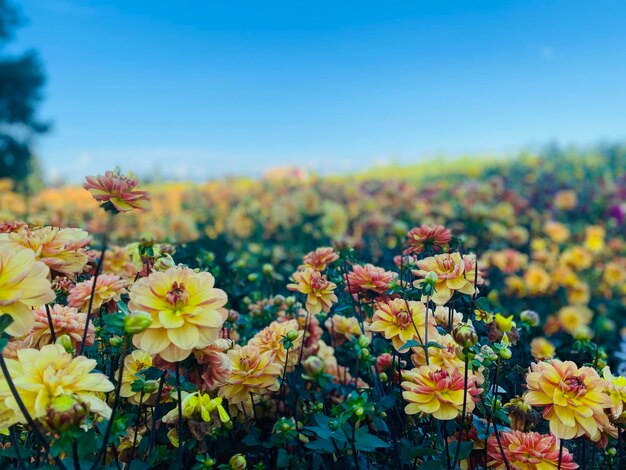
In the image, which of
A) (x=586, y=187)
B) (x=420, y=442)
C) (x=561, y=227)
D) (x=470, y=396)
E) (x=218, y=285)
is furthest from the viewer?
(x=586, y=187)

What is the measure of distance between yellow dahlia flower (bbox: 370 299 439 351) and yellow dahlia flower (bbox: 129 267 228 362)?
0.35 metres

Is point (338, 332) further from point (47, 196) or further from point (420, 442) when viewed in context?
point (47, 196)

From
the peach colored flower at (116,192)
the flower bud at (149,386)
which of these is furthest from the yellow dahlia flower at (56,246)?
the flower bud at (149,386)

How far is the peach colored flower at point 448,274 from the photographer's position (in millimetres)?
977

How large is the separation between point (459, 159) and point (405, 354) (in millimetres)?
10833

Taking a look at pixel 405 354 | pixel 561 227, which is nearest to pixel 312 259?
pixel 405 354

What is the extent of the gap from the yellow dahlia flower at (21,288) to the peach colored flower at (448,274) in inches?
25.7

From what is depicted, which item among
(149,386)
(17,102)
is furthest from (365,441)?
(17,102)

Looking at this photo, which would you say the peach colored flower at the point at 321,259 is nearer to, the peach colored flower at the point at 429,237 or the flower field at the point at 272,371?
the flower field at the point at 272,371

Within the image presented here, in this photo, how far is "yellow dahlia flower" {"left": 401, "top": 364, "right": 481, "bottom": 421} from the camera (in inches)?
33.9

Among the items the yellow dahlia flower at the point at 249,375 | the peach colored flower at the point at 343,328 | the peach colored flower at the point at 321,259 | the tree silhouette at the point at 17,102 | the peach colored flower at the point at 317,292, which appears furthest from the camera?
the tree silhouette at the point at 17,102

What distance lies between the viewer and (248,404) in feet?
3.84

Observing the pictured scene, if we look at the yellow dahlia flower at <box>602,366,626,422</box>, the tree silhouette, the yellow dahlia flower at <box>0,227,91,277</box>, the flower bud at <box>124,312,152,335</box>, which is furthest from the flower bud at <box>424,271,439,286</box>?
the tree silhouette

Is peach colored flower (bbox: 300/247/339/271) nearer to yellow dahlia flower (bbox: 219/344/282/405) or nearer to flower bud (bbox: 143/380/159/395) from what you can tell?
yellow dahlia flower (bbox: 219/344/282/405)
